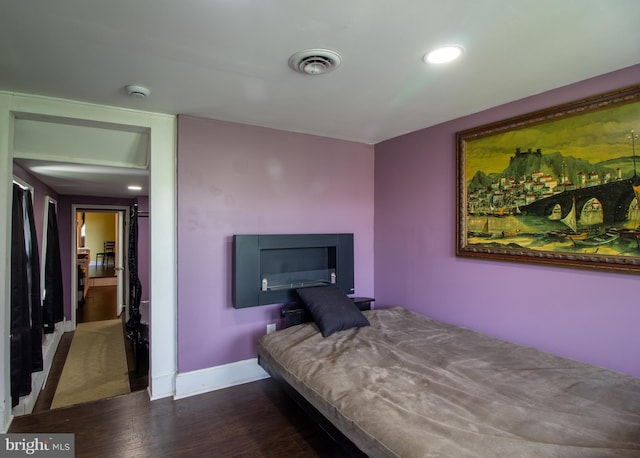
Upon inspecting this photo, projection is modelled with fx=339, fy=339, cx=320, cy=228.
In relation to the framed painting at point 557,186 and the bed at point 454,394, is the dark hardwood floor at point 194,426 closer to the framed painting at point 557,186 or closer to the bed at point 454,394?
the bed at point 454,394

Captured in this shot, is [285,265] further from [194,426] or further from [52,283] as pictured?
[52,283]

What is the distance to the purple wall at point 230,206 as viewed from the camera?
2789 mm

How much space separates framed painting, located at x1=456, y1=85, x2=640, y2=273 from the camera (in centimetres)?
195

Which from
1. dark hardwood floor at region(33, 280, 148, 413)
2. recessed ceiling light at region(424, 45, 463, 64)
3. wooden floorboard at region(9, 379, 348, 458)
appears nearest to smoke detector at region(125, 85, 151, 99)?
recessed ceiling light at region(424, 45, 463, 64)

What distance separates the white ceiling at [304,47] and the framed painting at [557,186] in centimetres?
26

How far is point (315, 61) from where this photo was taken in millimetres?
1853

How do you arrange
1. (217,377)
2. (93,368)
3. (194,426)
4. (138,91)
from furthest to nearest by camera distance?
(93,368) → (217,377) → (194,426) → (138,91)

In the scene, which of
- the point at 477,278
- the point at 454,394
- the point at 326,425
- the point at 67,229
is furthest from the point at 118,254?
the point at 454,394

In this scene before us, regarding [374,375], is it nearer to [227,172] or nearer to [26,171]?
[227,172]

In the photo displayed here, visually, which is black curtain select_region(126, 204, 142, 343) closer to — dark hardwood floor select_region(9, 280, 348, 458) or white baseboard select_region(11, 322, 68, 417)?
white baseboard select_region(11, 322, 68, 417)

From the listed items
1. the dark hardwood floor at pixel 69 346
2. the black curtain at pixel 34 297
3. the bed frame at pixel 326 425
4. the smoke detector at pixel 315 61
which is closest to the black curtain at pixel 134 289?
the dark hardwood floor at pixel 69 346

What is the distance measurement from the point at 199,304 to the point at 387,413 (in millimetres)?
1870

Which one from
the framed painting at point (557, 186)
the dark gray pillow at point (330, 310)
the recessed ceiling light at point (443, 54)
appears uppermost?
the recessed ceiling light at point (443, 54)

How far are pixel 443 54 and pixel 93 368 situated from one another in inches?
193
